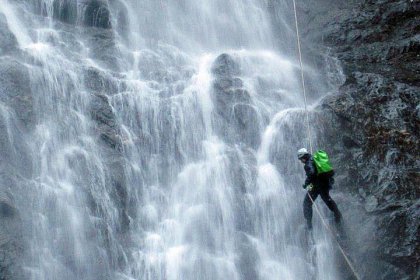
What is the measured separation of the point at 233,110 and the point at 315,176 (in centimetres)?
539

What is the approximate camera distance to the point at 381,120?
13.5m

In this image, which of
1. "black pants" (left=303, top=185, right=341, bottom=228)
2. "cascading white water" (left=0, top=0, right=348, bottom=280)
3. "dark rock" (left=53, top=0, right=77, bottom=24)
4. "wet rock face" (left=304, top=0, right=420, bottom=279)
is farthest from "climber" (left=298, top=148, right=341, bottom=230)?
"dark rock" (left=53, top=0, right=77, bottom=24)

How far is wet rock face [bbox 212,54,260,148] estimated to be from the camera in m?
14.9

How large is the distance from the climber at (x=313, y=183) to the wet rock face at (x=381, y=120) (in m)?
1.42

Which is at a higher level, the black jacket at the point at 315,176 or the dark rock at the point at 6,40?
the dark rock at the point at 6,40

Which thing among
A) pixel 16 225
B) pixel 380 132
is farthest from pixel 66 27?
pixel 380 132

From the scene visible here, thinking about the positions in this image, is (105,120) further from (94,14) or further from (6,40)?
(94,14)

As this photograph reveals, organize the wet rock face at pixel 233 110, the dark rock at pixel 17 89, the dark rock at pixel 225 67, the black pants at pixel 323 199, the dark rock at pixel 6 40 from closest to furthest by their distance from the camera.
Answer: the black pants at pixel 323 199 < the dark rock at pixel 17 89 < the wet rock face at pixel 233 110 < the dark rock at pixel 6 40 < the dark rock at pixel 225 67

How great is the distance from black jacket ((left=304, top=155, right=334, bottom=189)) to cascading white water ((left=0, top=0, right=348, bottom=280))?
1810mm

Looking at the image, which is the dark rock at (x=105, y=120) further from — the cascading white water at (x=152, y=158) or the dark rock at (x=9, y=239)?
the dark rock at (x=9, y=239)

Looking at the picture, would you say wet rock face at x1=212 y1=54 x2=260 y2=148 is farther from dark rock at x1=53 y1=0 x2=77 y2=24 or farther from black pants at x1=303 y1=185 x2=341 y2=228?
dark rock at x1=53 y1=0 x2=77 y2=24

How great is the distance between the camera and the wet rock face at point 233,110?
587 inches

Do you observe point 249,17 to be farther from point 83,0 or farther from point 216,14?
point 83,0

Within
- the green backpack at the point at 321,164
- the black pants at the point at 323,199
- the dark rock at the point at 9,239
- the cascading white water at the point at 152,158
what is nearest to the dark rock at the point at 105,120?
the cascading white water at the point at 152,158
